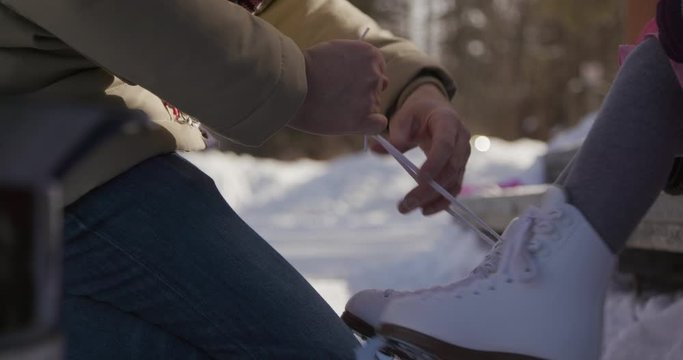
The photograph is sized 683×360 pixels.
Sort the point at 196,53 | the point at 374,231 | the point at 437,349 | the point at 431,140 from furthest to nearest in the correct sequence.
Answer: the point at 374,231 < the point at 431,140 < the point at 437,349 < the point at 196,53

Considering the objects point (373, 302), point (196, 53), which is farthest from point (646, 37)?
point (196, 53)

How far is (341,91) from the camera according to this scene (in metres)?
1.46

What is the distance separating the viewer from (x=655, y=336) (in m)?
2.23

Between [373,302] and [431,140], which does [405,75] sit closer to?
[431,140]

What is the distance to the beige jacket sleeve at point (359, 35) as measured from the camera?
1857 mm

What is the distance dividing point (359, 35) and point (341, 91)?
17.3 inches

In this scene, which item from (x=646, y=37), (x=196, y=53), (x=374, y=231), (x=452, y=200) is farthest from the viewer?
(x=374, y=231)

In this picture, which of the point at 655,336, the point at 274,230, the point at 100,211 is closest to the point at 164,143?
the point at 100,211

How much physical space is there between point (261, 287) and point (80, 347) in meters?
0.33

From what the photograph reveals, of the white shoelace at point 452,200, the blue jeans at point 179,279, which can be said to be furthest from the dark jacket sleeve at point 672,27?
the blue jeans at point 179,279

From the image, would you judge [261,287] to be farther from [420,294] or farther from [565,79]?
[565,79]

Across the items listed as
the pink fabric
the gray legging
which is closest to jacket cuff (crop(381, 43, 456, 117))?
the pink fabric

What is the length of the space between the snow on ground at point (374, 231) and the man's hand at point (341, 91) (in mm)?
927

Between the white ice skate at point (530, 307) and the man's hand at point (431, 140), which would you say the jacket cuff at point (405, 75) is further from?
the white ice skate at point (530, 307)
